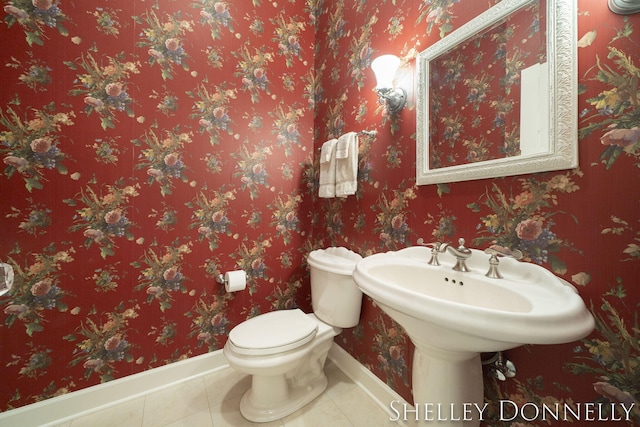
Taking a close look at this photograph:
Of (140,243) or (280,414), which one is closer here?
(280,414)

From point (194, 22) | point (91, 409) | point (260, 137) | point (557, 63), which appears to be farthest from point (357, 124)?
point (91, 409)

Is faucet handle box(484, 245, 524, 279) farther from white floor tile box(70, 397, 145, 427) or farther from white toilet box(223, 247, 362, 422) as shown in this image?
white floor tile box(70, 397, 145, 427)

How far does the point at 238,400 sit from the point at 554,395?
4.36ft

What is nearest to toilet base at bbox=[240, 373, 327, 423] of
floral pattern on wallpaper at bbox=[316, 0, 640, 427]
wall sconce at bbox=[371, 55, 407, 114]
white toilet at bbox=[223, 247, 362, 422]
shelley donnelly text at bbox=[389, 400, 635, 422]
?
white toilet at bbox=[223, 247, 362, 422]

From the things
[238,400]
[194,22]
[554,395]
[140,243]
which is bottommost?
[238,400]

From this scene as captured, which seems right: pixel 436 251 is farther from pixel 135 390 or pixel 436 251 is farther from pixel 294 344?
pixel 135 390

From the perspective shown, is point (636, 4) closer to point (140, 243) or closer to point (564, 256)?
point (564, 256)

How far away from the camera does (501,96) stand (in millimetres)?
823

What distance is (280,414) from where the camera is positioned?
3.68 feet

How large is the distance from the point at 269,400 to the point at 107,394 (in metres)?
0.83

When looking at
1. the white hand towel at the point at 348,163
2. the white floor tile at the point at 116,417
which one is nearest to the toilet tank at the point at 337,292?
the white hand towel at the point at 348,163

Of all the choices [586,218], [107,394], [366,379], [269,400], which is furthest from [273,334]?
[586,218]

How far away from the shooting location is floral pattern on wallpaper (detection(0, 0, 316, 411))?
1036 millimetres

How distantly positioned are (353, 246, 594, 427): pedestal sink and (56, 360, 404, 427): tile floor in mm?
532
